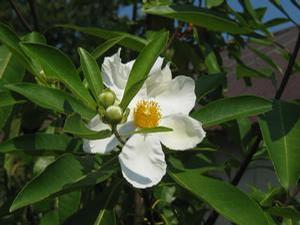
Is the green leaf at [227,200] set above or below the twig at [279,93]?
above

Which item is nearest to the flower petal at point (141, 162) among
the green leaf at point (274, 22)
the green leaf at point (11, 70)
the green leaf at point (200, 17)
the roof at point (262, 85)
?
the green leaf at point (200, 17)

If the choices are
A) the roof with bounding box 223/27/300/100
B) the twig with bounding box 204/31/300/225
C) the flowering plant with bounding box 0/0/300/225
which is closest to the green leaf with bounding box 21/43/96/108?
the flowering plant with bounding box 0/0/300/225

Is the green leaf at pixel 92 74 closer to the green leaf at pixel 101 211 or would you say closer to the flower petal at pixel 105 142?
the flower petal at pixel 105 142

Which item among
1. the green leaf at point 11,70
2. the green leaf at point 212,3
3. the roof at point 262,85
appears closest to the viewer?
the green leaf at point 11,70

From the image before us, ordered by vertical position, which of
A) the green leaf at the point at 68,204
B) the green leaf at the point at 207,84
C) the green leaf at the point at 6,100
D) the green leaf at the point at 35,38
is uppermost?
the green leaf at the point at 207,84

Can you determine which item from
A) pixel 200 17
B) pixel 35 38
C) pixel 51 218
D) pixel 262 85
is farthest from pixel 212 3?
pixel 262 85
